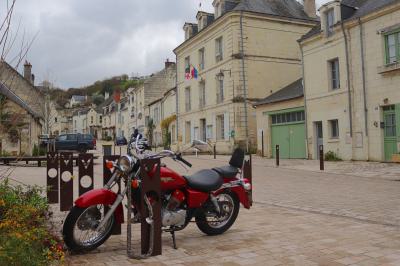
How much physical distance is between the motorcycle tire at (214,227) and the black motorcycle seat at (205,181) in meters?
0.33

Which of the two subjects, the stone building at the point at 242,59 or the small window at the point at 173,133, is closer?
the stone building at the point at 242,59

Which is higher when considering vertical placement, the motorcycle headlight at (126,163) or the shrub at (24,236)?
Answer: the motorcycle headlight at (126,163)

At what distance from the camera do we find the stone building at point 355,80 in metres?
16.5

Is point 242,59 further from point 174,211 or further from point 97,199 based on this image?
point 97,199

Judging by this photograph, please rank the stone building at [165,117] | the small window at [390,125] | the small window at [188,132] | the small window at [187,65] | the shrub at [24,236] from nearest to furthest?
the shrub at [24,236] → the small window at [390,125] → the small window at [187,65] → the small window at [188,132] → the stone building at [165,117]

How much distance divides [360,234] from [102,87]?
90.4 m

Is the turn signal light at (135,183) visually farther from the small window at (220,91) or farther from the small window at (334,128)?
the small window at (220,91)

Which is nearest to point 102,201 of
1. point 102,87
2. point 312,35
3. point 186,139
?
point 312,35

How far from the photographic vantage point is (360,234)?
5293 mm

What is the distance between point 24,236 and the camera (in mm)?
3350

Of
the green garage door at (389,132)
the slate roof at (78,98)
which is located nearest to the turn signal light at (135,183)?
the green garage door at (389,132)

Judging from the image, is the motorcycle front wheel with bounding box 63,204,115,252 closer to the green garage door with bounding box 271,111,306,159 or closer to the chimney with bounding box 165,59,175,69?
the green garage door with bounding box 271,111,306,159

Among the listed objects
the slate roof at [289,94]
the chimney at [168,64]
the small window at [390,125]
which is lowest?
the small window at [390,125]

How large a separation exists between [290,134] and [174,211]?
18109mm
